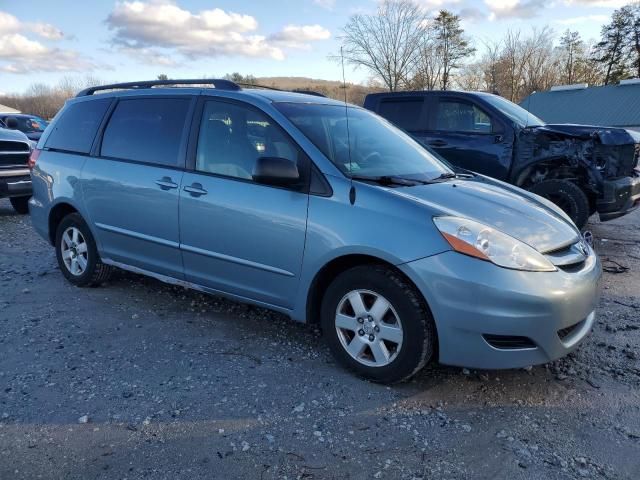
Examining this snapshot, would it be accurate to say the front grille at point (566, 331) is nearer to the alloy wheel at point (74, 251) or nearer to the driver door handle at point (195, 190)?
the driver door handle at point (195, 190)

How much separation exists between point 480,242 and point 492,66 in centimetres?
4580

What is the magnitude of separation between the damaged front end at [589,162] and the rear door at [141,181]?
4.69 meters

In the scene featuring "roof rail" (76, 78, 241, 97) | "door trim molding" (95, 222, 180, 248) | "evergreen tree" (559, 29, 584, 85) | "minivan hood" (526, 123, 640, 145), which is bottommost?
"door trim molding" (95, 222, 180, 248)

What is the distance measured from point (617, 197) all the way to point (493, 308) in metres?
4.64

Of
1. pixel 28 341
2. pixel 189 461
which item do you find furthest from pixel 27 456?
pixel 28 341

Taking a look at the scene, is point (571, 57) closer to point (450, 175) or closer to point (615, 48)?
point (615, 48)

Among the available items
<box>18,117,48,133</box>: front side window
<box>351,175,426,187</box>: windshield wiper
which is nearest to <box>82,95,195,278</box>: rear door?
<box>351,175,426,187</box>: windshield wiper

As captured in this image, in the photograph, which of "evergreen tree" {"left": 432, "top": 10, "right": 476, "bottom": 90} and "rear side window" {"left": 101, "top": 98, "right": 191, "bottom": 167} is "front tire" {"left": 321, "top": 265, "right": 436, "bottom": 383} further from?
"evergreen tree" {"left": 432, "top": 10, "right": 476, "bottom": 90}

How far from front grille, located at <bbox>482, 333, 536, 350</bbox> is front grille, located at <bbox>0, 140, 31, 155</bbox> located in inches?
331

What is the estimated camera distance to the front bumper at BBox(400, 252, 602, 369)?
8.98 ft

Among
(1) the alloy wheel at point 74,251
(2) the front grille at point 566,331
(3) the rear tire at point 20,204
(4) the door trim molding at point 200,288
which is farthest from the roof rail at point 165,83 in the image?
(3) the rear tire at point 20,204

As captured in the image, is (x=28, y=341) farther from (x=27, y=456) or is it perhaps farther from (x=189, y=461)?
(x=189, y=461)

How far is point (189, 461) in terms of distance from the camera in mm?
2473

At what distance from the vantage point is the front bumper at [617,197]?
6348 millimetres
